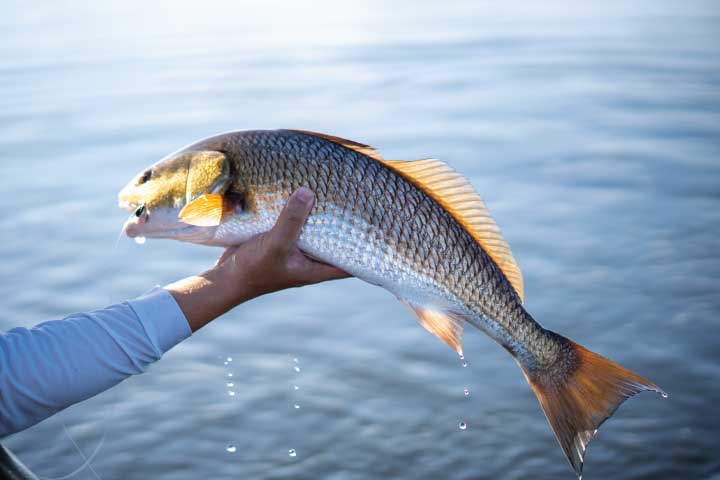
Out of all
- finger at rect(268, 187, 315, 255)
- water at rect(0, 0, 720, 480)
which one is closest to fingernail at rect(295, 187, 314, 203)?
finger at rect(268, 187, 315, 255)

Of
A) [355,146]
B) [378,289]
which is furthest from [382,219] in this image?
[378,289]

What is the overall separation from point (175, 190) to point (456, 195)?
0.83 m

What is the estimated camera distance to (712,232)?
602 cm

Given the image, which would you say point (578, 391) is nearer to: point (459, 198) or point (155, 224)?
point (459, 198)

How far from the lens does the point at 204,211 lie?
2.61 metres

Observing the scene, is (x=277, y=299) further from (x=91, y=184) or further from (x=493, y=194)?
(x=91, y=184)

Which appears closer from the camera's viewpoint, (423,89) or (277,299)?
(277,299)

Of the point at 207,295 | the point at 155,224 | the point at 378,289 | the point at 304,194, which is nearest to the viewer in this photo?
the point at 304,194

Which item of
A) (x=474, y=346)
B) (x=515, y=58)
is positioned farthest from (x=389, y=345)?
(x=515, y=58)

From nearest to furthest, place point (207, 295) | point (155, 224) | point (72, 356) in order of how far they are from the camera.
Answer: point (72, 356), point (207, 295), point (155, 224)

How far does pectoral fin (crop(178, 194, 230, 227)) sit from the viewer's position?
2596mm

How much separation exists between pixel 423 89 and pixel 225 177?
7.78m

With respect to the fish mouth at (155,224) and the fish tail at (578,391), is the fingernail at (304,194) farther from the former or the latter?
the fish tail at (578,391)

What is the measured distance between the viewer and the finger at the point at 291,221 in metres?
2.57
